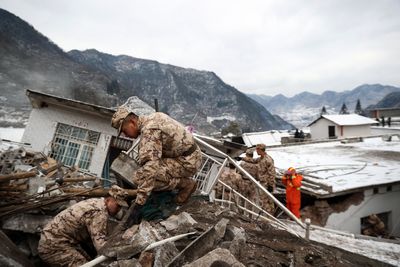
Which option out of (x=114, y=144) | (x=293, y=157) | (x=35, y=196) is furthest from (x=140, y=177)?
(x=293, y=157)

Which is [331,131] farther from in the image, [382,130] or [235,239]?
[235,239]

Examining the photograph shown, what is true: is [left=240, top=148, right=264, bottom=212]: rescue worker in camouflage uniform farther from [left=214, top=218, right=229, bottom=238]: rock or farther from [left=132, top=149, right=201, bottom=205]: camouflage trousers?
[left=214, top=218, right=229, bottom=238]: rock

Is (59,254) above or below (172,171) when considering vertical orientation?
below

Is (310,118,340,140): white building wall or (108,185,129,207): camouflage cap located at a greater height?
(310,118,340,140): white building wall

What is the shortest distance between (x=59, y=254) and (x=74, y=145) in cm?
894

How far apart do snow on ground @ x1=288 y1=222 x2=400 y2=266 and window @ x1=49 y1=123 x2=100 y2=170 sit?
28.5 ft

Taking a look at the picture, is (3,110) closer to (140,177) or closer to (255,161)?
(255,161)

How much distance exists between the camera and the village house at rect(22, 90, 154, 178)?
446 inches

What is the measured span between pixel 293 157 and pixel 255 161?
25.9ft

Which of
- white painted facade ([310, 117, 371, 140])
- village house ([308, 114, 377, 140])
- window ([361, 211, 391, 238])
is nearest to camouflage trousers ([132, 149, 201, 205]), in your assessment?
window ([361, 211, 391, 238])

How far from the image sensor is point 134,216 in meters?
3.76

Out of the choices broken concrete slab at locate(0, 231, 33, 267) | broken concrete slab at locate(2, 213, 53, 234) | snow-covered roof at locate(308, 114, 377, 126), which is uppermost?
snow-covered roof at locate(308, 114, 377, 126)

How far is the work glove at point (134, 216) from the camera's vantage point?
3657 millimetres

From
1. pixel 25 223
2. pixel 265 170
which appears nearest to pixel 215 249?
pixel 25 223
